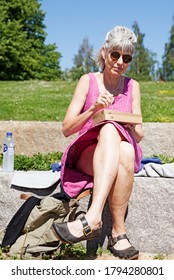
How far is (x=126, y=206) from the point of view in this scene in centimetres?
407

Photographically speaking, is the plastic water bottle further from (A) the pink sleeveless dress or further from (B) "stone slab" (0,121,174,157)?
(B) "stone slab" (0,121,174,157)

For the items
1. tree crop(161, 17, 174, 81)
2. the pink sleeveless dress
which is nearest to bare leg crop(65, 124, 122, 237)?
the pink sleeveless dress

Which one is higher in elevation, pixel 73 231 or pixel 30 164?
pixel 30 164

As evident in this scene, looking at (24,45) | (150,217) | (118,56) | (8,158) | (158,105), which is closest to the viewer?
(118,56)

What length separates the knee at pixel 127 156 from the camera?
3.87 metres

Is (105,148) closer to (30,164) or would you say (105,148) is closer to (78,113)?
(78,113)

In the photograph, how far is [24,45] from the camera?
37.0 metres

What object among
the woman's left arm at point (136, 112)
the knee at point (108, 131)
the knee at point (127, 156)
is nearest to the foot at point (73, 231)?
the knee at point (127, 156)

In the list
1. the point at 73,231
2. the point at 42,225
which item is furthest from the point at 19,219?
the point at 73,231

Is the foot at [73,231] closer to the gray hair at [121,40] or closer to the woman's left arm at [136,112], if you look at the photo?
the woman's left arm at [136,112]

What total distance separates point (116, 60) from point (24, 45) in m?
33.6

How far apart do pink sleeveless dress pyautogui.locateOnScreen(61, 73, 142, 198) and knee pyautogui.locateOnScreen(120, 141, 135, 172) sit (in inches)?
3.8

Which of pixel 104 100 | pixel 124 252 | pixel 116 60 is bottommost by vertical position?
pixel 124 252
